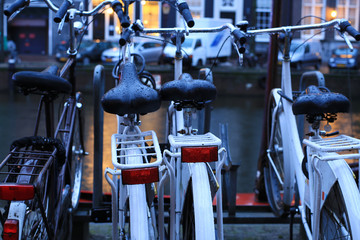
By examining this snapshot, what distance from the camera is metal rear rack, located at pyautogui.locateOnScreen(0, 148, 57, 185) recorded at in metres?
2.55

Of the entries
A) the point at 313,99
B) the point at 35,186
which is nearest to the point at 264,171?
the point at 313,99

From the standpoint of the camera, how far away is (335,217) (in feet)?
8.93

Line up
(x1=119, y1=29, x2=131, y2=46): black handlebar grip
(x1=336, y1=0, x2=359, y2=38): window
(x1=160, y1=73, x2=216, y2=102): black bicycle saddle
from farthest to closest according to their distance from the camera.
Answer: (x1=336, y1=0, x2=359, y2=38): window → (x1=119, y1=29, x2=131, y2=46): black handlebar grip → (x1=160, y1=73, x2=216, y2=102): black bicycle saddle

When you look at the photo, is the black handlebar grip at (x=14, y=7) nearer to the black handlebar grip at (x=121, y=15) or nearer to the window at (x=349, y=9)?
the black handlebar grip at (x=121, y=15)

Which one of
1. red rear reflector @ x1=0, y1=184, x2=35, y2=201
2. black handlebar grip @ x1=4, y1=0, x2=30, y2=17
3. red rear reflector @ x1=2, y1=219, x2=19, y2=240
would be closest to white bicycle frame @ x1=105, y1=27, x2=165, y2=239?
red rear reflector @ x1=0, y1=184, x2=35, y2=201

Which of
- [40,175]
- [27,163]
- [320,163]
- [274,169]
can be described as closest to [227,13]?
[274,169]

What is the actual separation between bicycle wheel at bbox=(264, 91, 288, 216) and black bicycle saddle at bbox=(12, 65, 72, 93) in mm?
1688

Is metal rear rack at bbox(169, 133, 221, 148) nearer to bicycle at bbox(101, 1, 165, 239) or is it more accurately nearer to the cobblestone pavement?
bicycle at bbox(101, 1, 165, 239)

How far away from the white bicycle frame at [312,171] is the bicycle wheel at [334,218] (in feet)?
0.13

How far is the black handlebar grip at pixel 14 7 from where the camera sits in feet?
9.13

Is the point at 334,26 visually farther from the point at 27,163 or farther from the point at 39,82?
the point at 27,163

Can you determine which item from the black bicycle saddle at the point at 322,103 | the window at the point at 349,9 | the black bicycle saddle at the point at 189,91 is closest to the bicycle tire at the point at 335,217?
the black bicycle saddle at the point at 322,103

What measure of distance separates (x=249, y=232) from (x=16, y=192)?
2.36 meters

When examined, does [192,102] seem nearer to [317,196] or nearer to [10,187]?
[317,196]
